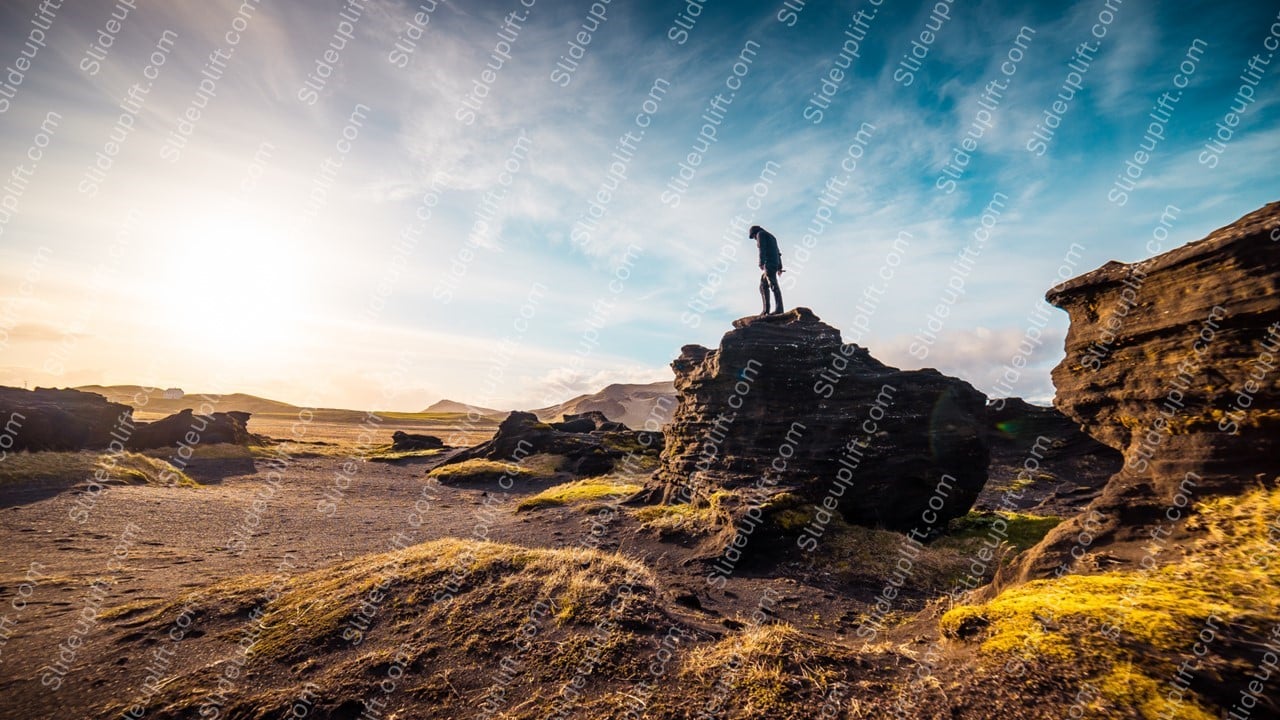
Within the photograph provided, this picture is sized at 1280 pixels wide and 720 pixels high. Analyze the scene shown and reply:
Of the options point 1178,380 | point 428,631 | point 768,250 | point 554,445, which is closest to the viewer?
point 1178,380

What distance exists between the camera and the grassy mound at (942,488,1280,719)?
5.20 metres

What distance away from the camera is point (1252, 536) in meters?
6.61

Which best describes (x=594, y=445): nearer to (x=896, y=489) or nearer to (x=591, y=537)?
(x=591, y=537)

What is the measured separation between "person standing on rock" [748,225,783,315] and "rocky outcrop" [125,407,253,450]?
57.0 m

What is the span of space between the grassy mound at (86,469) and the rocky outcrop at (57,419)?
7.06ft

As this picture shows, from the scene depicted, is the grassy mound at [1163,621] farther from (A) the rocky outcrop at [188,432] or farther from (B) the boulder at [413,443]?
(B) the boulder at [413,443]

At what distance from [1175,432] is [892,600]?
7245mm

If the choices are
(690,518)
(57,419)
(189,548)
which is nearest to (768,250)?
(690,518)

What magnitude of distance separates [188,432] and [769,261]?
6097 centimetres

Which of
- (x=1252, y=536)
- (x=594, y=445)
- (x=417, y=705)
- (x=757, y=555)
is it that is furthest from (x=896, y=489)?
(x=594, y=445)

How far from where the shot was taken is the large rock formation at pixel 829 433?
59.1 feet

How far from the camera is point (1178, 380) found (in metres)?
→ 8.18

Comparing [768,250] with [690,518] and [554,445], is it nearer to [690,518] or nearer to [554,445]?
[690,518]

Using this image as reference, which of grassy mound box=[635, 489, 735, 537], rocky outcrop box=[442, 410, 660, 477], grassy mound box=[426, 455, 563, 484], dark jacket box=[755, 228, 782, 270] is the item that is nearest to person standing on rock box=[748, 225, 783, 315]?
dark jacket box=[755, 228, 782, 270]
